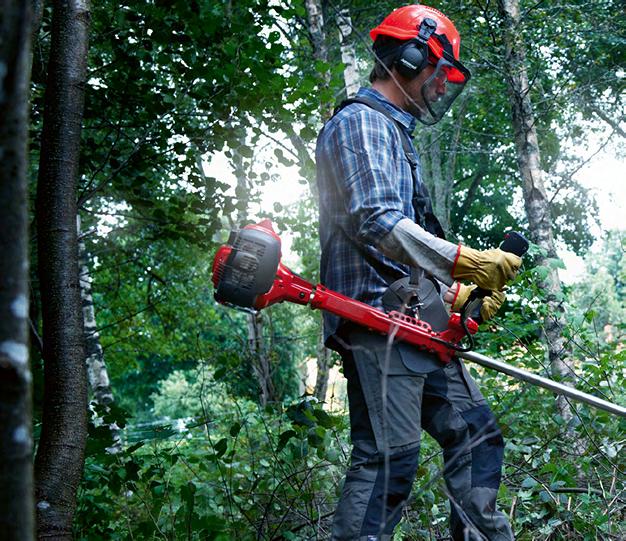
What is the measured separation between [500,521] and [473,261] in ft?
3.06

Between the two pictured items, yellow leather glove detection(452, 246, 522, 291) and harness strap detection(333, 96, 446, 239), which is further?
harness strap detection(333, 96, 446, 239)

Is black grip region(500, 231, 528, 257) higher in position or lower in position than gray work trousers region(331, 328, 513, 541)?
higher

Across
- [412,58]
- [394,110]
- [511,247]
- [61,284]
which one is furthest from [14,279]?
[412,58]

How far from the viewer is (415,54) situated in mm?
2646

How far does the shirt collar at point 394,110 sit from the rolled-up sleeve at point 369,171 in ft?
0.41

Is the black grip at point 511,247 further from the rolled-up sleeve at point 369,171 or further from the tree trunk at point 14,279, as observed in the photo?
the tree trunk at point 14,279

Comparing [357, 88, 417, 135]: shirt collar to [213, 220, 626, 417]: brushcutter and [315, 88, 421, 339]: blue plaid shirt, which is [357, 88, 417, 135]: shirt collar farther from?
[213, 220, 626, 417]: brushcutter

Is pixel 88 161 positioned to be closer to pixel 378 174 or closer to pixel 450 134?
pixel 378 174

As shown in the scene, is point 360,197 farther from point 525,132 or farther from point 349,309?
point 525,132

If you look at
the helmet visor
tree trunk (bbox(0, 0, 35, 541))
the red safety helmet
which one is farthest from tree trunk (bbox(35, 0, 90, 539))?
tree trunk (bbox(0, 0, 35, 541))

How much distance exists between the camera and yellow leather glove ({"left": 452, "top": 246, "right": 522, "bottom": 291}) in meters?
2.26

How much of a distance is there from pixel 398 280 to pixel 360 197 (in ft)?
1.07

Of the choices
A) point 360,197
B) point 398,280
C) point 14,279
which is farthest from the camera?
point 398,280

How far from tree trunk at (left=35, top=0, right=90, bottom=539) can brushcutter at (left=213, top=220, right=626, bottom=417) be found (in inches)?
21.0
